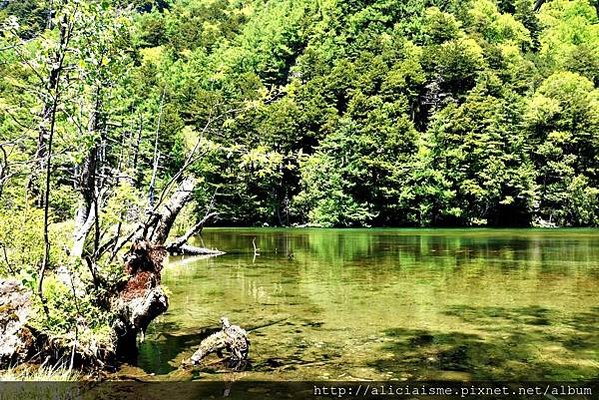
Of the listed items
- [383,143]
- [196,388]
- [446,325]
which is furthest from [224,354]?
[383,143]

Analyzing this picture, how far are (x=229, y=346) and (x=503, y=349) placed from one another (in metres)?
5.01

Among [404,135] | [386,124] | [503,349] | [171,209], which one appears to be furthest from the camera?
[386,124]

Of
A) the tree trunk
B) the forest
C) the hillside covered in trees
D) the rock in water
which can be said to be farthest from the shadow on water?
the hillside covered in trees

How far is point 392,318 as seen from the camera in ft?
43.4

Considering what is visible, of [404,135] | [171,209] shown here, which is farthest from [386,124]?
[171,209]

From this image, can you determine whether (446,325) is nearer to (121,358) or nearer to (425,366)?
(425,366)

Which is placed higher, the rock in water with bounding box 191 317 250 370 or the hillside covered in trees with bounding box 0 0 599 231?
the hillside covered in trees with bounding box 0 0 599 231

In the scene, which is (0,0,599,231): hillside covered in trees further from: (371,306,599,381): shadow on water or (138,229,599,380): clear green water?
(371,306,599,381): shadow on water

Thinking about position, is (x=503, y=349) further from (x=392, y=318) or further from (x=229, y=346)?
(x=229, y=346)

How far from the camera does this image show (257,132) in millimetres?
75625

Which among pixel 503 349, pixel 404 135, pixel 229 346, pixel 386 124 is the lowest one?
pixel 503 349

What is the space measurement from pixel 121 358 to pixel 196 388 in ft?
6.76

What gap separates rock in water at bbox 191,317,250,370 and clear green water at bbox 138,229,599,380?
19cm

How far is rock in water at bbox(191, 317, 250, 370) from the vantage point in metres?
9.45
